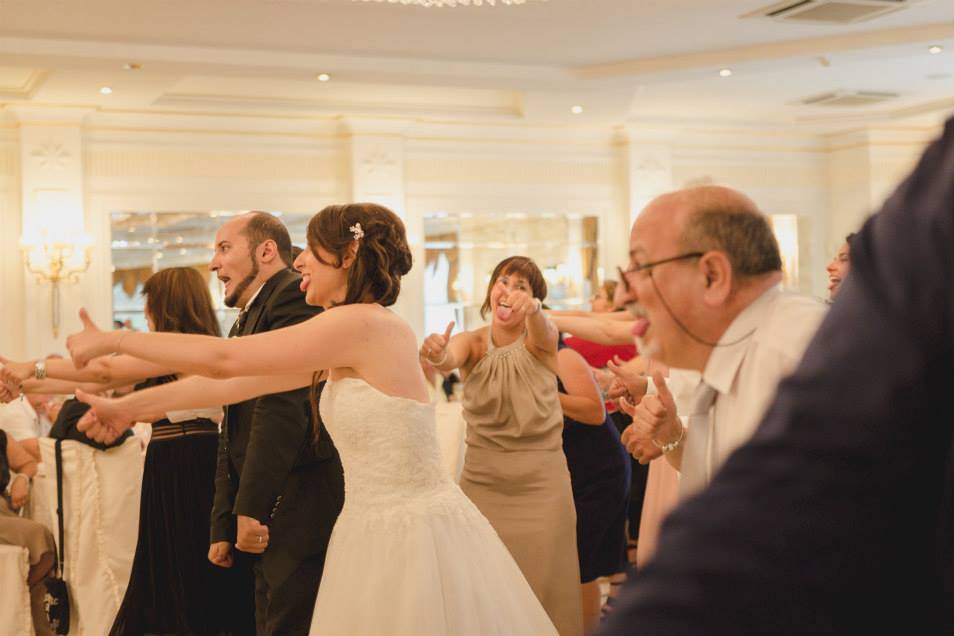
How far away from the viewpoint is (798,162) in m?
13.3

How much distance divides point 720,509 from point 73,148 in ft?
34.8

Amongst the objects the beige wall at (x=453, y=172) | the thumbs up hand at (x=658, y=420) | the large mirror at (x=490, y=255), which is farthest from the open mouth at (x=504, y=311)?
the large mirror at (x=490, y=255)

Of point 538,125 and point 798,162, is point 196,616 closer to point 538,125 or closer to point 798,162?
point 538,125

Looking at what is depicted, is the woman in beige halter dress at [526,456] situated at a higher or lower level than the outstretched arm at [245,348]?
lower

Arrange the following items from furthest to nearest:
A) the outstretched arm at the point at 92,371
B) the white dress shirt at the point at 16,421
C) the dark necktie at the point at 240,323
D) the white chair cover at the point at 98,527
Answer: the white dress shirt at the point at 16,421 → the white chair cover at the point at 98,527 → the dark necktie at the point at 240,323 → the outstretched arm at the point at 92,371

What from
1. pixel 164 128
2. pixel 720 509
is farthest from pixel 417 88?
pixel 720 509

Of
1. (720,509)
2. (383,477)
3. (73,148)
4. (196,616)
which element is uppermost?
(73,148)

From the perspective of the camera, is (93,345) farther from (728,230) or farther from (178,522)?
(178,522)

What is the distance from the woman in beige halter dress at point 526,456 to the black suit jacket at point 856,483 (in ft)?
12.3

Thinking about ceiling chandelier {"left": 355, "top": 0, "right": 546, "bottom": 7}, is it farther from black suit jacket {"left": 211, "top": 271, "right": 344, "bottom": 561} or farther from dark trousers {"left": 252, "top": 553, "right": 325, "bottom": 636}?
dark trousers {"left": 252, "top": 553, "right": 325, "bottom": 636}

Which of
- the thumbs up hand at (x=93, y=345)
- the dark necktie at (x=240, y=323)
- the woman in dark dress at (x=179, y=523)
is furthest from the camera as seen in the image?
the woman in dark dress at (x=179, y=523)

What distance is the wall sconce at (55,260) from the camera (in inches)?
393

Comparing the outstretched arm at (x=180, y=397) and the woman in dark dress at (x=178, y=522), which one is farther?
the woman in dark dress at (x=178, y=522)

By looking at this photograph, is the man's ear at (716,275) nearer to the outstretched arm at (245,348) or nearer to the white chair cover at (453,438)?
the outstretched arm at (245,348)
